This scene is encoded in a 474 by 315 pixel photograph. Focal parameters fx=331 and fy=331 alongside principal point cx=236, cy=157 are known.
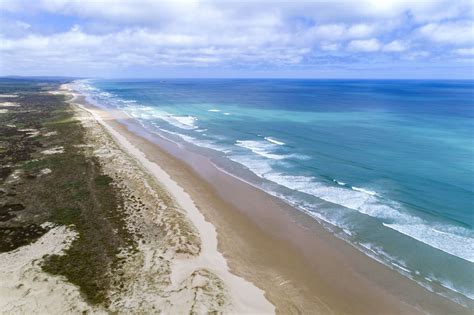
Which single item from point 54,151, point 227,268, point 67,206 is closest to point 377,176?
point 227,268

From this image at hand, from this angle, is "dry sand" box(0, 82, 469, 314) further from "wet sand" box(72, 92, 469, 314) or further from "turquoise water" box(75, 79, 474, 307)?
"turquoise water" box(75, 79, 474, 307)

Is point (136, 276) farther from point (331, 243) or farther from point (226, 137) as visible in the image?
point (226, 137)

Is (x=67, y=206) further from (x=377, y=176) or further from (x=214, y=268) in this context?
(x=377, y=176)

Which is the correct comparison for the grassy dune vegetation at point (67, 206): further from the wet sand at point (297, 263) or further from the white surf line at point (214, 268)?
the wet sand at point (297, 263)

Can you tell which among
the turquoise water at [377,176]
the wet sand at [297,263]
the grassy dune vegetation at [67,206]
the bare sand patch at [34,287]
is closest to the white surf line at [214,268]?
the wet sand at [297,263]

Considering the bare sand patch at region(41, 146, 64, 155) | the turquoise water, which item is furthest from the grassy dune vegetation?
the turquoise water

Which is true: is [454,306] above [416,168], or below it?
below

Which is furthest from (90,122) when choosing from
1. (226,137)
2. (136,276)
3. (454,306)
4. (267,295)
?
(454,306)

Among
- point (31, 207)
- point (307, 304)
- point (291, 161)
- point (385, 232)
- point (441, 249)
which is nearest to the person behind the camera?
point (307, 304)
